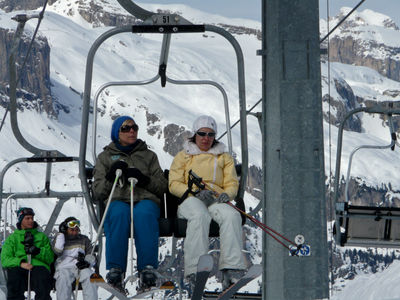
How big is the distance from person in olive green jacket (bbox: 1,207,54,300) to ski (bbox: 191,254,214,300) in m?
2.28

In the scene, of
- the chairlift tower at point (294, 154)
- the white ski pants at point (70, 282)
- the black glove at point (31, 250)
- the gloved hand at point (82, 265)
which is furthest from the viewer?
the white ski pants at point (70, 282)

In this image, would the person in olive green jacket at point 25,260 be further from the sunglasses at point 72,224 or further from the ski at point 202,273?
the ski at point 202,273

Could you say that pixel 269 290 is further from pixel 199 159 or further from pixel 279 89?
pixel 199 159

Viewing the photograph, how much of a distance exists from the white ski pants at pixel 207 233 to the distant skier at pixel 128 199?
22 centimetres

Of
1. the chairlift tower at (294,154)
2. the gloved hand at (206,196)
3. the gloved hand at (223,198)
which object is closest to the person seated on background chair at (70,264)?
the gloved hand at (206,196)

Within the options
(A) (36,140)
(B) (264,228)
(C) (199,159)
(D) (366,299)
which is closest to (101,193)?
(C) (199,159)

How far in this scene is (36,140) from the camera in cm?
17725

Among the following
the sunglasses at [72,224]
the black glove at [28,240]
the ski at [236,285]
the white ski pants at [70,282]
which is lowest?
the white ski pants at [70,282]

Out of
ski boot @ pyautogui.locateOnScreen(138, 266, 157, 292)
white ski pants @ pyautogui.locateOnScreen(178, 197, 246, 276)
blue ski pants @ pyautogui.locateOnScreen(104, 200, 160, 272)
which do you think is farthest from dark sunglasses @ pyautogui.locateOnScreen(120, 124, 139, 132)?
ski boot @ pyautogui.locateOnScreen(138, 266, 157, 292)

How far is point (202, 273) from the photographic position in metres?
4.41

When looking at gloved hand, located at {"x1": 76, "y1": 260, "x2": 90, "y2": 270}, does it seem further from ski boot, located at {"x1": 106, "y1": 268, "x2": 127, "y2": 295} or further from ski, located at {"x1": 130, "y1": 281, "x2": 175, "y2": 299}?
ski, located at {"x1": 130, "y1": 281, "x2": 175, "y2": 299}

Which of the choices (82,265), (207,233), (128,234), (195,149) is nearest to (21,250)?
(82,265)

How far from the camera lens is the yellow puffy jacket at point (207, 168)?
5.25 meters

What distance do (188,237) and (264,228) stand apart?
1656mm
